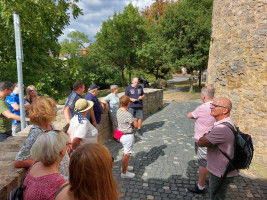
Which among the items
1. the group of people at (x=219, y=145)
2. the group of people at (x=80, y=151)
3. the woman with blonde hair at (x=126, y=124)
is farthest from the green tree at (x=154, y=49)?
the group of people at (x=219, y=145)

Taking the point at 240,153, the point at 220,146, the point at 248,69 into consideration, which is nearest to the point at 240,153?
the point at 240,153

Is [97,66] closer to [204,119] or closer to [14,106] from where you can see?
[14,106]

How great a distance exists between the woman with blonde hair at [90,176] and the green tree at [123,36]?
20868 millimetres

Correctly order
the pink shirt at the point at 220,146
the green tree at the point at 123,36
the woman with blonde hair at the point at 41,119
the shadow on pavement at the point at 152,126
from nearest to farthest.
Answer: the woman with blonde hair at the point at 41,119 → the pink shirt at the point at 220,146 → the shadow on pavement at the point at 152,126 → the green tree at the point at 123,36

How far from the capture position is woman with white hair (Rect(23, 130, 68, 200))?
1424 millimetres

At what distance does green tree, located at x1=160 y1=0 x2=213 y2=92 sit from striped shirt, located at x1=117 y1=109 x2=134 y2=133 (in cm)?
1583

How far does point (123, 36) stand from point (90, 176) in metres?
21.9

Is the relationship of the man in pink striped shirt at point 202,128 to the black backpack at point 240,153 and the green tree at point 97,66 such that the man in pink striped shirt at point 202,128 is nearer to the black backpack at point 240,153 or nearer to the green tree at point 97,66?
the black backpack at point 240,153

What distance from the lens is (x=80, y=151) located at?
1221mm

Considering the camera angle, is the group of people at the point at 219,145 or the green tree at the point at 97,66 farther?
the green tree at the point at 97,66

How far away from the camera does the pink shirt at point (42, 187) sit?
141 cm

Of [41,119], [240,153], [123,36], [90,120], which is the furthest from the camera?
[123,36]

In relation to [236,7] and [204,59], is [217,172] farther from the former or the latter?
[204,59]

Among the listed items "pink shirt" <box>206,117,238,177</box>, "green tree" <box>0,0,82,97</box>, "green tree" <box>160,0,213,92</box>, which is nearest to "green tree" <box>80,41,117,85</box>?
"green tree" <box>160,0,213,92</box>
